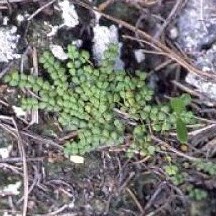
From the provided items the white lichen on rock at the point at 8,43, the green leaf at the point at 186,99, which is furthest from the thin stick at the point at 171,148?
the white lichen on rock at the point at 8,43

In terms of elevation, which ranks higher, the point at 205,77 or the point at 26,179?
the point at 205,77

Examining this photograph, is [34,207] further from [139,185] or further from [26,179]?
[139,185]

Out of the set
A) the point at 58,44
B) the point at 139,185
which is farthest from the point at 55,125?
the point at 139,185

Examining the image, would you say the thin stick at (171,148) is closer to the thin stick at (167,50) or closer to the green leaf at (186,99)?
the green leaf at (186,99)

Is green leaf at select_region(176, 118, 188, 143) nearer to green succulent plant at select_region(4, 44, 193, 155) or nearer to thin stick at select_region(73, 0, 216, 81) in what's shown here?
green succulent plant at select_region(4, 44, 193, 155)

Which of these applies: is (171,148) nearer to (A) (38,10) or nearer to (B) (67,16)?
(B) (67,16)

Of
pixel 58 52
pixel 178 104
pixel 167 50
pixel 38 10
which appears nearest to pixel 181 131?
pixel 178 104

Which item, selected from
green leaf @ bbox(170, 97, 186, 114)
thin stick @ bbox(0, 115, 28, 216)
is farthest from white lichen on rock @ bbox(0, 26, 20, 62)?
green leaf @ bbox(170, 97, 186, 114)
